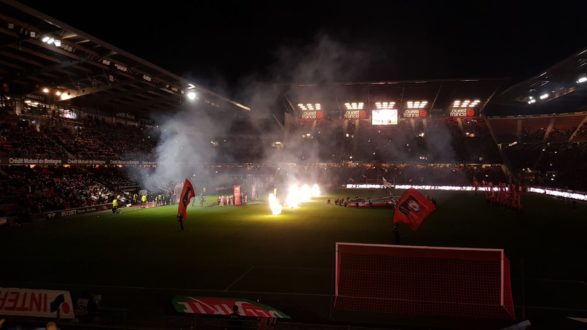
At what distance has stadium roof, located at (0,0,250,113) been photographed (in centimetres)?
2339

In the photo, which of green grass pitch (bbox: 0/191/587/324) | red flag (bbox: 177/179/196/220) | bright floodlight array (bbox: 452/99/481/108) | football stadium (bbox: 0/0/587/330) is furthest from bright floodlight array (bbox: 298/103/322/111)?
red flag (bbox: 177/179/196/220)

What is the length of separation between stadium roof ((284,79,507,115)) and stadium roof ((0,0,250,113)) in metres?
22.1

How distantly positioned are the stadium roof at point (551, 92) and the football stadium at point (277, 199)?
420 mm

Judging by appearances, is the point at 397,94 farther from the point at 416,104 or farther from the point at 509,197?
the point at 509,197

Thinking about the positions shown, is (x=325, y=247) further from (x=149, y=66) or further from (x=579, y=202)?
(x=579, y=202)

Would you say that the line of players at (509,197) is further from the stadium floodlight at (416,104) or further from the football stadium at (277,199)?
the stadium floodlight at (416,104)

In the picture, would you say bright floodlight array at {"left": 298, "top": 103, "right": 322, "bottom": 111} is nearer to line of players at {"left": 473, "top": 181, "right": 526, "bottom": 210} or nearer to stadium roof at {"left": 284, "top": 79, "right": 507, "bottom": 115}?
stadium roof at {"left": 284, "top": 79, "right": 507, "bottom": 115}

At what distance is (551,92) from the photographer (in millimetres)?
52250

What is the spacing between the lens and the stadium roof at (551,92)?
3991 centimetres

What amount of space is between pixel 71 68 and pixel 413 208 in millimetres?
30716

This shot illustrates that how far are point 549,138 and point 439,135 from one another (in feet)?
50.9

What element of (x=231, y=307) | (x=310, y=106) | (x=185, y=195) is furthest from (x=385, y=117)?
(x=231, y=307)

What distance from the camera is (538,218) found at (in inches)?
934

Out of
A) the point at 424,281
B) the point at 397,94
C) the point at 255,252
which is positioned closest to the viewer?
the point at 424,281
